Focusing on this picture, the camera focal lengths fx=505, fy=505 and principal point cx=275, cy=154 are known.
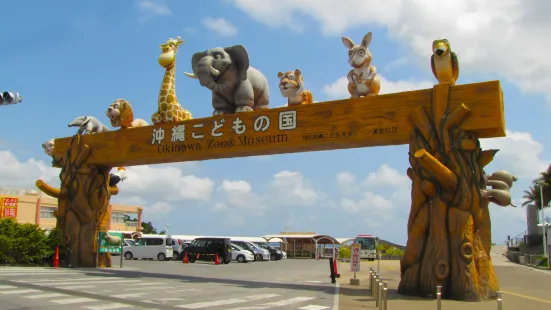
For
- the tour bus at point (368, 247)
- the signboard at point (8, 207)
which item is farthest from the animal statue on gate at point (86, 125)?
the tour bus at point (368, 247)

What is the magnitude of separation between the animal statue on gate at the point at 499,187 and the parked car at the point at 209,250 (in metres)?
18.3

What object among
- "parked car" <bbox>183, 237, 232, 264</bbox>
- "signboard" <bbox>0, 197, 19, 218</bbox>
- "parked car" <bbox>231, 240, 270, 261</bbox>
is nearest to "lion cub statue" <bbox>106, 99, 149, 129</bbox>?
"parked car" <bbox>183, 237, 232, 264</bbox>

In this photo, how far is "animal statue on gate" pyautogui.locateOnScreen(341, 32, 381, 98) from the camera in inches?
486

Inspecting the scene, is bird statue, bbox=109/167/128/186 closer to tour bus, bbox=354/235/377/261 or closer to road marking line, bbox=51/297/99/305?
road marking line, bbox=51/297/99/305

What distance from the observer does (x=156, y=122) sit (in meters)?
15.6

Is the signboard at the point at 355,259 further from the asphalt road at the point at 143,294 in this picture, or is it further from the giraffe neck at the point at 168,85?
the giraffe neck at the point at 168,85

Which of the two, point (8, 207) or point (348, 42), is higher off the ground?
point (348, 42)

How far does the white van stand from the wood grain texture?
15.4 meters

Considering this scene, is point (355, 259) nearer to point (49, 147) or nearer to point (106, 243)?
point (106, 243)

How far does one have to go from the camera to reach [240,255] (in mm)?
29438

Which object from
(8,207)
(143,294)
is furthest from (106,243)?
(8,207)

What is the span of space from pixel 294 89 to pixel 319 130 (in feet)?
5.59

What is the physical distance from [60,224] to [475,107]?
13697 millimetres

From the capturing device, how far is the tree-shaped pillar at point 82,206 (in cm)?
1658
